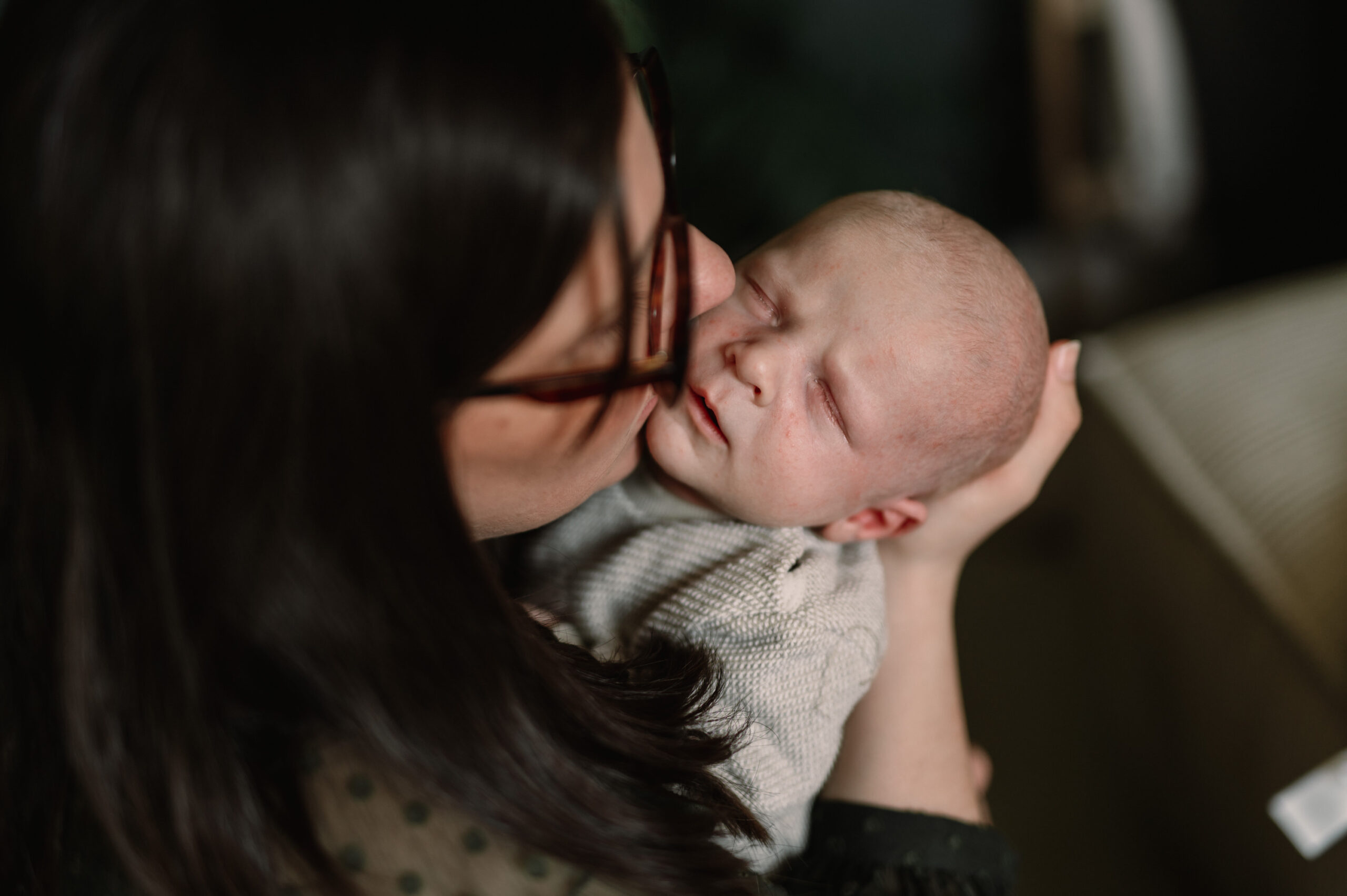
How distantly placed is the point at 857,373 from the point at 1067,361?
0.97 ft

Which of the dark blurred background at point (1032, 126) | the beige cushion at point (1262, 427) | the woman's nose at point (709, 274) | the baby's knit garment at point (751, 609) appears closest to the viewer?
the woman's nose at point (709, 274)

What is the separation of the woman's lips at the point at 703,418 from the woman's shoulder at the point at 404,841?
1.51 ft

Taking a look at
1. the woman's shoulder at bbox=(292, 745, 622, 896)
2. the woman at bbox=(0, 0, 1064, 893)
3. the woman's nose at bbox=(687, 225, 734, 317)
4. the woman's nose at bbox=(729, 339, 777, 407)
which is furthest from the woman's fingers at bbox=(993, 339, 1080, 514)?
the woman's shoulder at bbox=(292, 745, 622, 896)

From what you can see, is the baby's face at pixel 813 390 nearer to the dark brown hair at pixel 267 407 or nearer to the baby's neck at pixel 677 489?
the baby's neck at pixel 677 489

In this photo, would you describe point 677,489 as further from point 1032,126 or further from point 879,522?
point 1032,126

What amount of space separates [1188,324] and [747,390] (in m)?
1.18

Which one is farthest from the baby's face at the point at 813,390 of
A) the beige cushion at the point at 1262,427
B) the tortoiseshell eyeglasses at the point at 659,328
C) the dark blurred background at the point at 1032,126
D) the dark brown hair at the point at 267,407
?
the dark blurred background at the point at 1032,126

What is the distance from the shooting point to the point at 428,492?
55 centimetres

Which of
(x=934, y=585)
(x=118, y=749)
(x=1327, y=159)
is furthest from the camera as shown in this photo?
(x=1327, y=159)

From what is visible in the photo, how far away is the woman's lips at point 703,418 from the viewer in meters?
0.96

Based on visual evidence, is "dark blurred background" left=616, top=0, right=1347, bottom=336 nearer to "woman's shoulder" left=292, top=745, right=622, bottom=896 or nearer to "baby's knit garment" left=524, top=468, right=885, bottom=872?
"baby's knit garment" left=524, top=468, right=885, bottom=872

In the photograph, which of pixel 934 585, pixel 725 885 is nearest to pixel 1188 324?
pixel 934 585

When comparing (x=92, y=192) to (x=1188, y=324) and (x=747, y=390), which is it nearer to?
(x=747, y=390)

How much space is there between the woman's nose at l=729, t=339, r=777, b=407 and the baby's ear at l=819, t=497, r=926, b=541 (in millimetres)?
208
